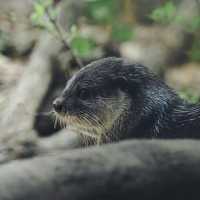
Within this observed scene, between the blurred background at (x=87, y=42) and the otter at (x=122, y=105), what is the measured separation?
213 centimetres

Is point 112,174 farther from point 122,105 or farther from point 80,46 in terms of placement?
point 80,46

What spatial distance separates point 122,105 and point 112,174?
48.9 inches

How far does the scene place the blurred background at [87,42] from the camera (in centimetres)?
611

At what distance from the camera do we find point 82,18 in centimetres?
787

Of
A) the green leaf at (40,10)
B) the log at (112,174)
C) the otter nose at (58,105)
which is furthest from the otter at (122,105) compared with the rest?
the green leaf at (40,10)

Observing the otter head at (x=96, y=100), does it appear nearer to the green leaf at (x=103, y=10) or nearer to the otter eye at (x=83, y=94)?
the otter eye at (x=83, y=94)

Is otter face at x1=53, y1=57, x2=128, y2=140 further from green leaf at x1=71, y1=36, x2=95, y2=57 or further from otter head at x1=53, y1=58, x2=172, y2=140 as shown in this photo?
green leaf at x1=71, y1=36, x2=95, y2=57

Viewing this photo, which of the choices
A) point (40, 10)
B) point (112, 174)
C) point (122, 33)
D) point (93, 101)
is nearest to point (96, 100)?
point (93, 101)

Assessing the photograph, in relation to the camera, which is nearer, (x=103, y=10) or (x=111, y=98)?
(x=111, y=98)

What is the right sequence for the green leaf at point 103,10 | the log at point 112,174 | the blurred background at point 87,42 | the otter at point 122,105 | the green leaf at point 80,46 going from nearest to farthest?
the log at point 112,174 → the otter at point 122,105 → the green leaf at point 80,46 → the blurred background at point 87,42 → the green leaf at point 103,10

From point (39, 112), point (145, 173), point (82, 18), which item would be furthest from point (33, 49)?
point (145, 173)

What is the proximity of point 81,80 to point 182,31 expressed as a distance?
4755 mm

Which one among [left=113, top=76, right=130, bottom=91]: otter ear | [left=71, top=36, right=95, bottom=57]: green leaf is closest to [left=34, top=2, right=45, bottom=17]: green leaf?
[left=71, top=36, right=95, bottom=57]: green leaf

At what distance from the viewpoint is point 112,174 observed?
7.52 feet
